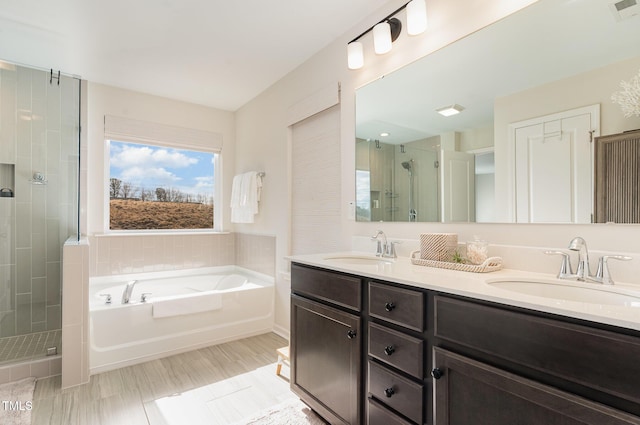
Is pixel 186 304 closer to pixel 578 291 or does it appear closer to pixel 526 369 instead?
pixel 526 369

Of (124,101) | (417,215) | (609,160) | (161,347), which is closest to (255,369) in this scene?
(161,347)

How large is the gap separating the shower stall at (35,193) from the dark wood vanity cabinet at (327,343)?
210 cm

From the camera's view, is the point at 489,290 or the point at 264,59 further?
the point at 264,59

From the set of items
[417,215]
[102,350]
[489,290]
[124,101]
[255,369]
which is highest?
[124,101]

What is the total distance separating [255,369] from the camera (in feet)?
7.91

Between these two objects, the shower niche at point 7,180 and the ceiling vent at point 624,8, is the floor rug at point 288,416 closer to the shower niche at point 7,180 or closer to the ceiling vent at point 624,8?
the ceiling vent at point 624,8

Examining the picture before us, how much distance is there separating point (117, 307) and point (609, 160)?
10.0 feet

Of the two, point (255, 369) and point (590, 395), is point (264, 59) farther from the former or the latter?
point (590, 395)

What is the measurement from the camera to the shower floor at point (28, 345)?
2270 mm

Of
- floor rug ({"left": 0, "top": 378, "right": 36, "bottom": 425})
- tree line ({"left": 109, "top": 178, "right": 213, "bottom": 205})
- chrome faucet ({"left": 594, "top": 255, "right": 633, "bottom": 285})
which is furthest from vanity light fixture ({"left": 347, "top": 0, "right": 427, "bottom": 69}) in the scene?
floor rug ({"left": 0, "top": 378, "right": 36, "bottom": 425})

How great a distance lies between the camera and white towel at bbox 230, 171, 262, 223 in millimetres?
3339

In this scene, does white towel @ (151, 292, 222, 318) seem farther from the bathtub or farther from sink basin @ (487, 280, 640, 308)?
sink basin @ (487, 280, 640, 308)

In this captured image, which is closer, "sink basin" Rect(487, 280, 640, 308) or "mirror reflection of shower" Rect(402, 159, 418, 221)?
"sink basin" Rect(487, 280, 640, 308)

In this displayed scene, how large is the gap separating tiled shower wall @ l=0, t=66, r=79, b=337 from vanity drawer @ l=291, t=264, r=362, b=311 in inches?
86.3
